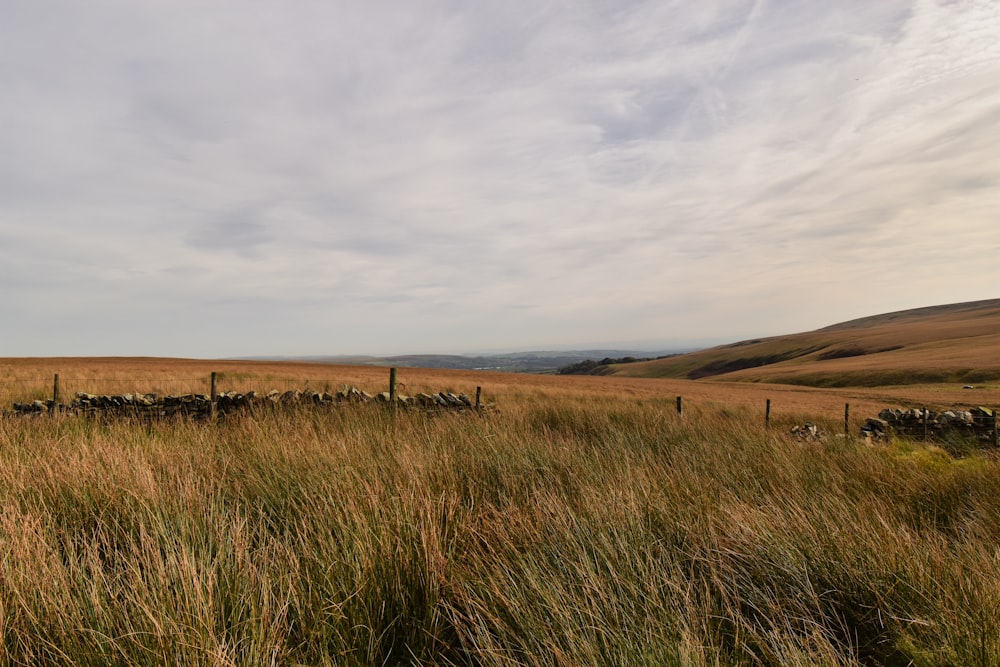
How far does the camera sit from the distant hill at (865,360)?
175ft

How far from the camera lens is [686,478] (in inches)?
184

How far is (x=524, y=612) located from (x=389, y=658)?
700 mm

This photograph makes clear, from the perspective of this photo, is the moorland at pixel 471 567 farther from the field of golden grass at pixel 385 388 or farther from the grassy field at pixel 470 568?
the field of golden grass at pixel 385 388

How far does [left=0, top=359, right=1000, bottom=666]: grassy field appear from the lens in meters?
2.19

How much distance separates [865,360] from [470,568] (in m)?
89.0

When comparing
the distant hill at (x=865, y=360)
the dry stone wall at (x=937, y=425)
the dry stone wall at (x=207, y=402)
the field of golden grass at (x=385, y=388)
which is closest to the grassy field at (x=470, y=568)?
the dry stone wall at (x=207, y=402)

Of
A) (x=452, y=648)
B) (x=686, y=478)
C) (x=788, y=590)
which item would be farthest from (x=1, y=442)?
(x=788, y=590)

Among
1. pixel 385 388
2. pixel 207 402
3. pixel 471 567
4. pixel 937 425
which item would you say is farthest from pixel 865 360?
pixel 471 567

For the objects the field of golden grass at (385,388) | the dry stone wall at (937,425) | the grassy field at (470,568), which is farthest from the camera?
the field of golden grass at (385,388)

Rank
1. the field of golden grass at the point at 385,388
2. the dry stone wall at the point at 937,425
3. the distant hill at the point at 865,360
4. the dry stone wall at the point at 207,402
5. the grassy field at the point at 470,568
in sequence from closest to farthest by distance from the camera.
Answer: the grassy field at the point at 470,568
the dry stone wall at the point at 207,402
the dry stone wall at the point at 937,425
the field of golden grass at the point at 385,388
the distant hill at the point at 865,360

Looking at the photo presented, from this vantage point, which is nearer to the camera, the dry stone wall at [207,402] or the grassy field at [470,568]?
the grassy field at [470,568]

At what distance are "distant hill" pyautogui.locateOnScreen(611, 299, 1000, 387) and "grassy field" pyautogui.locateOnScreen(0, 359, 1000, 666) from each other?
2386 inches

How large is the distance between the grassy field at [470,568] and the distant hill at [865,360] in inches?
2386

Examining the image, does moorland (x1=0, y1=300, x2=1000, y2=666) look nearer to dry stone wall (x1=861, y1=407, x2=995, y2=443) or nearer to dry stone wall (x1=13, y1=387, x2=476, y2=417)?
dry stone wall (x1=13, y1=387, x2=476, y2=417)
